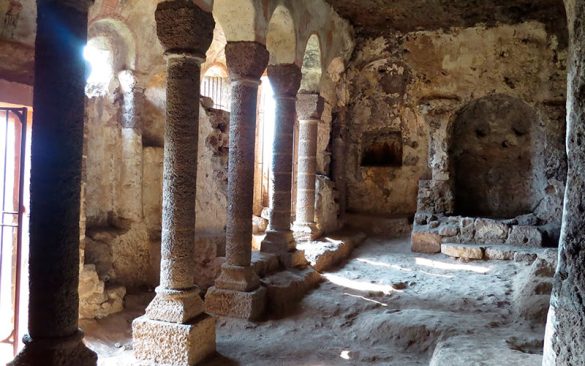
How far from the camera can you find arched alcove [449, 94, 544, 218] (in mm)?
11352

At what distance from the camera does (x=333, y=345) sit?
18.0ft

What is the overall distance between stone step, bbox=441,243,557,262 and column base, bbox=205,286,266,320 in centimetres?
503

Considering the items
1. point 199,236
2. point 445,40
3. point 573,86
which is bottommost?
point 199,236

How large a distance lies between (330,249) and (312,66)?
11.7ft

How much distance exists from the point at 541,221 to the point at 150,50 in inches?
339

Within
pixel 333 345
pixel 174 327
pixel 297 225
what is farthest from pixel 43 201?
pixel 297 225

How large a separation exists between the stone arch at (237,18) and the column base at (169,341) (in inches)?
140

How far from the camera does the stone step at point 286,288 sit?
6422 mm

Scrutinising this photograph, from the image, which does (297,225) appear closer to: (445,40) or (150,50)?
(150,50)

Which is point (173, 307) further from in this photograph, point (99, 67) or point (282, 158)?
point (99, 67)

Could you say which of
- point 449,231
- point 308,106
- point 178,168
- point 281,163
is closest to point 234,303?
point 178,168

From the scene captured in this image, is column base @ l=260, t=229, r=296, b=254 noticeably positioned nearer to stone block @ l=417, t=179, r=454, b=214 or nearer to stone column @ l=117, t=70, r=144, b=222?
stone column @ l=117, t=70, r=144, b=222

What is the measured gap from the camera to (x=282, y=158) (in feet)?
25.5

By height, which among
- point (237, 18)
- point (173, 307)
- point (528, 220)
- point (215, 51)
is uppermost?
point (215, 51)
